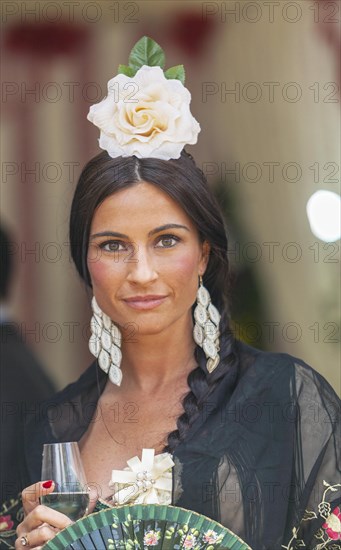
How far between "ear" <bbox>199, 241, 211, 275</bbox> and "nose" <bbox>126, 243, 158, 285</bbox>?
0.53 ft

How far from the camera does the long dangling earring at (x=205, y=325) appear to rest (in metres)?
3.12

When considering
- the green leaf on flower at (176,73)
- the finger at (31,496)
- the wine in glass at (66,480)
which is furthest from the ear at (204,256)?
the finger at (31,496)

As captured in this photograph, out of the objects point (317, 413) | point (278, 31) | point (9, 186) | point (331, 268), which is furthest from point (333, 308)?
point (9, 186)

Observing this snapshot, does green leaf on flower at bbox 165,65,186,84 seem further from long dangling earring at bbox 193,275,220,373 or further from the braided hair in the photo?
long dangling earring at bbox 193,275,220,373

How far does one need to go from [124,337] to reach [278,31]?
1075 millimetres

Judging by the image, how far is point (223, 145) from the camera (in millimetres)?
3342

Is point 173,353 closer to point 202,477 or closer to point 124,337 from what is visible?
point 124,337

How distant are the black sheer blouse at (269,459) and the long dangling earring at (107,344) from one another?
0.30m

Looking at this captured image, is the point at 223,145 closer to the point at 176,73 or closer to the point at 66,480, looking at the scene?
→ the point at 176,73

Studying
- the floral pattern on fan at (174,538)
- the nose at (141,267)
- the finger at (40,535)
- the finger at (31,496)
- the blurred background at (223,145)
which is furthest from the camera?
the blurred background at (223,145)

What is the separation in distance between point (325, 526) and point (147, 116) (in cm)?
125

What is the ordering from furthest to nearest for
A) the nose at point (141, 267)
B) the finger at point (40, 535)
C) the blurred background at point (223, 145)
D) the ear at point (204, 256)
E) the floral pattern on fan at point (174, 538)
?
the blurred background at point (223, 145) < the ear at point (204, 256) < the nose at point (141, 267) < the finger at point (40, 535) < the floral pattern on fan at point (174, 538)

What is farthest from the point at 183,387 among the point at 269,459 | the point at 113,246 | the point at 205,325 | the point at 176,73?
the point at 176,73

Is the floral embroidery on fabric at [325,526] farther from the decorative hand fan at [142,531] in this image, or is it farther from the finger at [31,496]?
the finger at [31,496]
